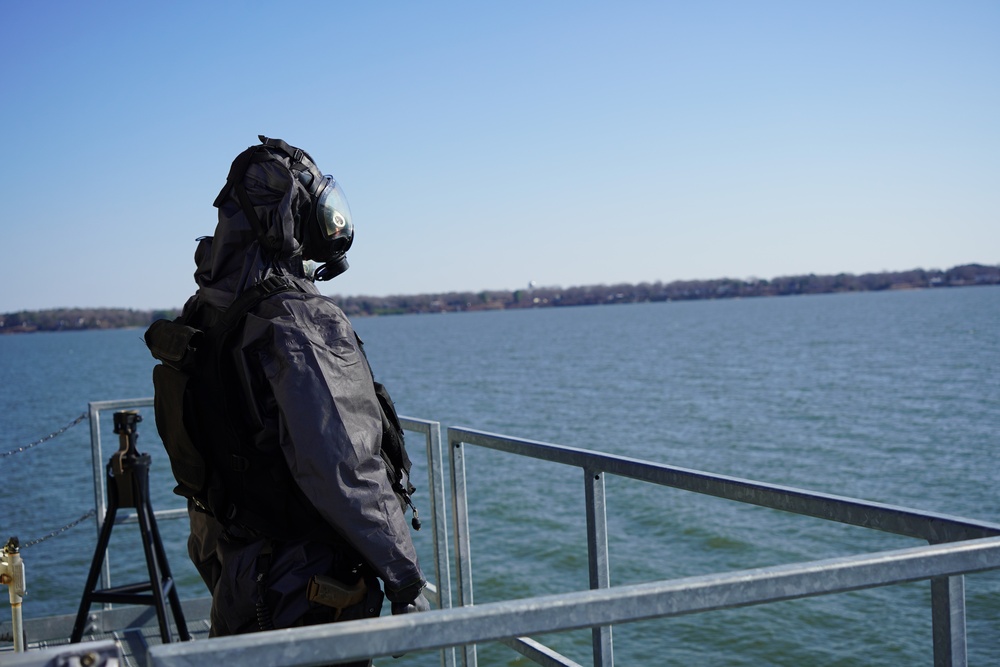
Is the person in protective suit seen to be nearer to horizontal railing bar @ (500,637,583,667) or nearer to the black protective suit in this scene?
the black protective suit

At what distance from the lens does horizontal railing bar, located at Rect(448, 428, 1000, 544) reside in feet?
5.01

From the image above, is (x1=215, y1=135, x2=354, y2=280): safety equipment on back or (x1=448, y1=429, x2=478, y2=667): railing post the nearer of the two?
(x1=215, y1=135, x2=354, y2=280): safety equipment on back

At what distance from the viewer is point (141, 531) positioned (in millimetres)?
4688

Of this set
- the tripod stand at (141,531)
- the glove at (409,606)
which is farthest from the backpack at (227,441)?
the tripod stand at (141,531)

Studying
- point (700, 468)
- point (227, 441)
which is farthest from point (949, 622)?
point (700, 468)

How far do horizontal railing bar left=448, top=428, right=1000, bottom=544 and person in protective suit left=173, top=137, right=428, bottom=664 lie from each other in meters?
0.56

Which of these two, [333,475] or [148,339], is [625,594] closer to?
[333,475]

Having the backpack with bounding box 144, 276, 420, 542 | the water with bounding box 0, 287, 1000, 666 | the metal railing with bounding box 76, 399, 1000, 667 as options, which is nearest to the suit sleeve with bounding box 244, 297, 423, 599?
the backpack with bounding box 144, 276, 420, 542

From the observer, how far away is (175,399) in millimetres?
2807

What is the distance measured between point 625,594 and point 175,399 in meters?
2.06

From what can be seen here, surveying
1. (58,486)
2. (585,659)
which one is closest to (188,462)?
(585,659)

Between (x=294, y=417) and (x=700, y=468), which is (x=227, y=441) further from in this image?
(x=700, y=468)

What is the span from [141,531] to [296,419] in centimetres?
265

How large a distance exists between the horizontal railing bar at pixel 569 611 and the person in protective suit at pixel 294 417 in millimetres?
1471
